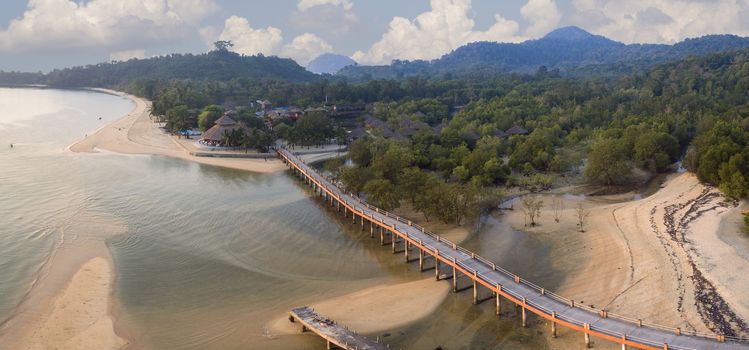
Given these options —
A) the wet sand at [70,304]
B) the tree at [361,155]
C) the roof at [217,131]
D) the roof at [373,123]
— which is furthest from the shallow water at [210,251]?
the roof at [373,123]

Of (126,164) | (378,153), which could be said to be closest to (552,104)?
(378,153)

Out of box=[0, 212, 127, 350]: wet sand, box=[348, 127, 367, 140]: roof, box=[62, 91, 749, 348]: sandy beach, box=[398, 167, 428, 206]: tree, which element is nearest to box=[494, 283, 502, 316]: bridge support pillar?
box=[62, 91, 749, 348]: sandy beach

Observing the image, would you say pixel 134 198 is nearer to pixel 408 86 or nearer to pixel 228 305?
pixel 228 305

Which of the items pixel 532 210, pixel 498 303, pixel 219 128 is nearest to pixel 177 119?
pixel 219 128

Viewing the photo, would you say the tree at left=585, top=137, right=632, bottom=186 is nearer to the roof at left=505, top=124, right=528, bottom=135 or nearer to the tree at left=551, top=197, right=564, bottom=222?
the tree at left=551, top=197, right=564, bottom=222

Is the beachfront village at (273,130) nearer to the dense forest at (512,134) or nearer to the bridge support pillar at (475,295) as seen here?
the dense forest at (512,134)

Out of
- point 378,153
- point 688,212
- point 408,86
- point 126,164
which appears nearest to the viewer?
point 688,212
